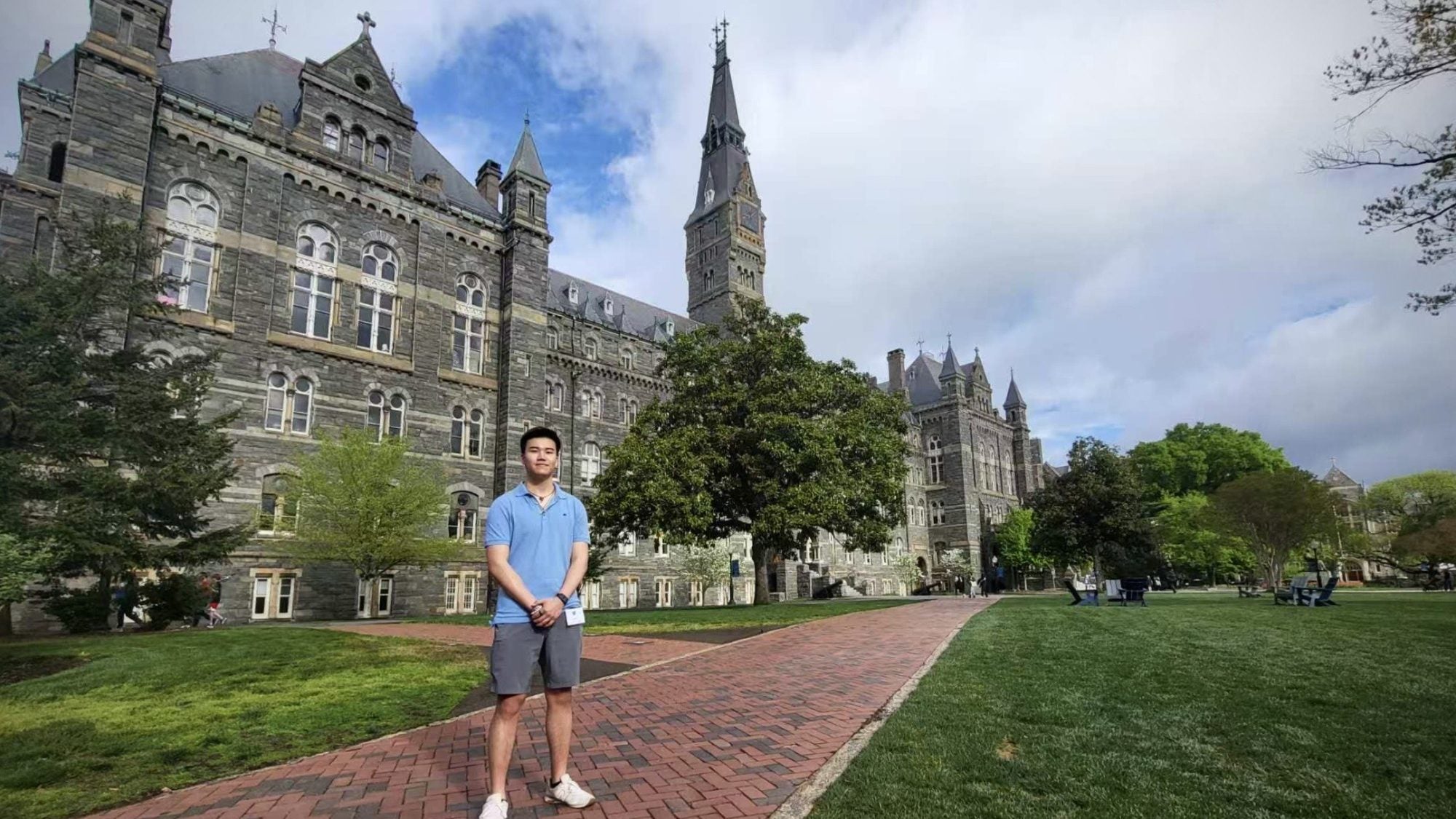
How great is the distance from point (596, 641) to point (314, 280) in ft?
68.7

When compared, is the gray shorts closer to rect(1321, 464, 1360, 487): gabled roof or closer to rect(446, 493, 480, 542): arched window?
rect(446, 493, 480, 542): arched window

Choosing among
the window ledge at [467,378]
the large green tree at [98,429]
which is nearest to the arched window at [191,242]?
the large green tree at [98,429]

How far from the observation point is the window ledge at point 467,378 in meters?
30.1

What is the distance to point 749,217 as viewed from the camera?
5769 cm

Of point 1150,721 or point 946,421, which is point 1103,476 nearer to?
point 946,421

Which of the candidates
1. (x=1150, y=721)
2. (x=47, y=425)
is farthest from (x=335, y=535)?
(x=1150, y=721)

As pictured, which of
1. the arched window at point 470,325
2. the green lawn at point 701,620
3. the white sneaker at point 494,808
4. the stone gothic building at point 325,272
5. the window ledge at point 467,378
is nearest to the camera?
the white sneaker at point 494,808

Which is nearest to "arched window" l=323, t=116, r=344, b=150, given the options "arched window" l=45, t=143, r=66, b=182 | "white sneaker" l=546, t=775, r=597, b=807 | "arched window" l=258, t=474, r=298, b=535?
"arched window" l=45, t=143, r=66, b=182

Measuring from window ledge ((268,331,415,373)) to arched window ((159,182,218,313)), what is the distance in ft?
8.15

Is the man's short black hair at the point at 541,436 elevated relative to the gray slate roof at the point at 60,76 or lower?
lower

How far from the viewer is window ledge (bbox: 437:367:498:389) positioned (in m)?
30.1

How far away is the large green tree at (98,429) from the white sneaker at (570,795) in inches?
488

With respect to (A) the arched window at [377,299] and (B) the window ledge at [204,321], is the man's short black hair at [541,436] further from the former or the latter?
(A) the arched window at [377,299]

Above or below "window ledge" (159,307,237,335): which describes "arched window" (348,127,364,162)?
above
